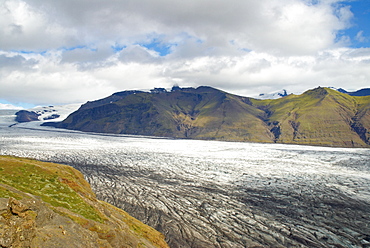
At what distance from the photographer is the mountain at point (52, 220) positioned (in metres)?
18.2

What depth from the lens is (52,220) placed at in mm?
24219

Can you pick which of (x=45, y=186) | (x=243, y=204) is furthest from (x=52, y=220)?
(x=243, y=204)

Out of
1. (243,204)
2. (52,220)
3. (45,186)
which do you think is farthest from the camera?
(243,204)

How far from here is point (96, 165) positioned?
102 meters

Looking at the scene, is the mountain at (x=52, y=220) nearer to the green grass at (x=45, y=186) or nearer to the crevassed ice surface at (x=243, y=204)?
the green grass at (x=45, y=186)

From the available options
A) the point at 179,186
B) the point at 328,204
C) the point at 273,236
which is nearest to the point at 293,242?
the point at 273,236

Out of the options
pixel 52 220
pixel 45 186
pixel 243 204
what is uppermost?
pixel 52 220

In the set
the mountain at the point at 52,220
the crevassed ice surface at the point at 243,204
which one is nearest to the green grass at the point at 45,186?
the mountain at the point at 52,220

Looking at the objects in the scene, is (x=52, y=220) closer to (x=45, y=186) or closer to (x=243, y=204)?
(x=45, y=186)

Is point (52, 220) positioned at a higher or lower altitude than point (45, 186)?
higher

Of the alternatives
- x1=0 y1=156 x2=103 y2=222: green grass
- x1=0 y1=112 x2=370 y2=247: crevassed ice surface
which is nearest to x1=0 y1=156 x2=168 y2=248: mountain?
x1=0 y1=156 x2=103 y2=222: green grass

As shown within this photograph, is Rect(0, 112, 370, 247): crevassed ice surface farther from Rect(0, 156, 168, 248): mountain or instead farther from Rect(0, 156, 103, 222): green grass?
Rect(0, 156, 103, 222): green grass

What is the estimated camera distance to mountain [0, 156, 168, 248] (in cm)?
1816

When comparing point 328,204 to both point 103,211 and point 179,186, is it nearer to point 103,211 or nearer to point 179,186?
point 179,186
